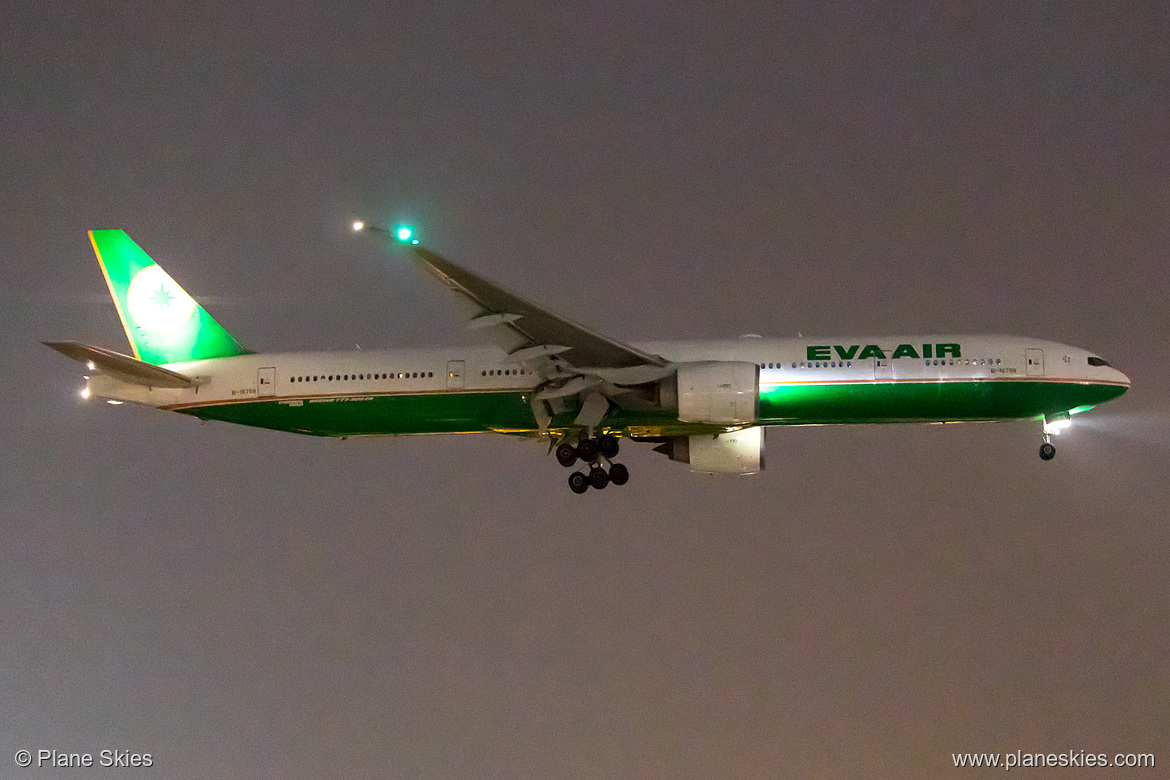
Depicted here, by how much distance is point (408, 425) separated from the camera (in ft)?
114

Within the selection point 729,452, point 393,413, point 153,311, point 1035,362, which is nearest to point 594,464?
point 729,452

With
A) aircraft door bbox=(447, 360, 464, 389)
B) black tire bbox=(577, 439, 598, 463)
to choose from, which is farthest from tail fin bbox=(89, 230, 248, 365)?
black tire bbox=(577, 439, 598, 463)

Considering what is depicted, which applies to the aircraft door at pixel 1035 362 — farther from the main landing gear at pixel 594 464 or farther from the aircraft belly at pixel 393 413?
A: the aircraft belly at pixel 393 413

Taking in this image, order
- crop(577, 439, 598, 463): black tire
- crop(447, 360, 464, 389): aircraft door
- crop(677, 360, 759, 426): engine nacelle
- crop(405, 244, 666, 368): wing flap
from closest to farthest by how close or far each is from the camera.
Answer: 1. crop(405, 244, 666, 368): wing flap
2. crop(677, 360, 759, 426): engine nacelle
3. crop(447, 360, 464, 389): aircraft door
4. crop(577, 439, 598, 463): black tire

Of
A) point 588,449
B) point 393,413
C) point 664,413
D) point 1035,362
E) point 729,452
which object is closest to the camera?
point 1035,362

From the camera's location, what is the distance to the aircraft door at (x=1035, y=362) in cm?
3306

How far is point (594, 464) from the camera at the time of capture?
1396 inches

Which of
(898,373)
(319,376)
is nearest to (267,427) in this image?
(319,376)

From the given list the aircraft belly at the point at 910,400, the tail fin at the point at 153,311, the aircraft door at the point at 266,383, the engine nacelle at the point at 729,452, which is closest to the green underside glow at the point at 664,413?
the aircraft belly at the point at 910,400

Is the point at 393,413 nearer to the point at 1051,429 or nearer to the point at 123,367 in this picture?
the point at 123,367

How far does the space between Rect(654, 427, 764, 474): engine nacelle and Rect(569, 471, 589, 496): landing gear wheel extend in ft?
11.2

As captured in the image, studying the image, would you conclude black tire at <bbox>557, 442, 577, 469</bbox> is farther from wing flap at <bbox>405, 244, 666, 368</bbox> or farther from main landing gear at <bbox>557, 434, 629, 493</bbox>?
wing flap at <bbox>405, 244, 666, 368</bbox>

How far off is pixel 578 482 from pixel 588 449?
0.96 metres

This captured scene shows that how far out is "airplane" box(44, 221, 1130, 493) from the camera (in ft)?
107
